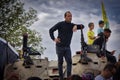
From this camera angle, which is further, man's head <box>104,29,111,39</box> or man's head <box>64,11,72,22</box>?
man's head <box>104,29,111,39</box>

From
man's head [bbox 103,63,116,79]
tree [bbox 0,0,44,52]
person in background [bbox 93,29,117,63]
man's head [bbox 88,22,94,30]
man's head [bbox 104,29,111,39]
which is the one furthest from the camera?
tree [bbox 0,0,44,52]

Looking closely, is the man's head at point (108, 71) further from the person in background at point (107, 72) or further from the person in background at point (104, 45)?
the person in background at point (104, 45)

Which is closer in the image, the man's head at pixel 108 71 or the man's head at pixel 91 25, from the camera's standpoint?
the man's head at pixel 108 71

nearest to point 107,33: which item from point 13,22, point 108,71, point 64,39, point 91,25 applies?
point 64,39

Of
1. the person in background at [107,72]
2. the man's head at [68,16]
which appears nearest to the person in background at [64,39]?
the man's head at [68,16]

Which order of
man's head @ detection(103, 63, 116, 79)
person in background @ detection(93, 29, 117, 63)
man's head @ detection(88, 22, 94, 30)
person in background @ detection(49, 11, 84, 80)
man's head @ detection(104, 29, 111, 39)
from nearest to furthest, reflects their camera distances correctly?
man's head @ detection(103, 63, 116, 79), person in background @ detection(49, 11, 84, 80), man's head @ detection(104, 29, 111, 39), person in background @ detection(93, 29, 117, 63), man's head @ detection(88, 22, 94, 30)

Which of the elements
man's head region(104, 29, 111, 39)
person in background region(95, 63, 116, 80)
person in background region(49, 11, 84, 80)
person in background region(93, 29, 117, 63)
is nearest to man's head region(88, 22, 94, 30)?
person in background region(93, 29, 117, 63)

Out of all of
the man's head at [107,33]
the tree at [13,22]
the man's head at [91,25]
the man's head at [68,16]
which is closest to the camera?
the man's head at [68,16]

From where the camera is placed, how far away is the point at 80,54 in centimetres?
1267

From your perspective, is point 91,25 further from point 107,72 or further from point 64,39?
point 107,72

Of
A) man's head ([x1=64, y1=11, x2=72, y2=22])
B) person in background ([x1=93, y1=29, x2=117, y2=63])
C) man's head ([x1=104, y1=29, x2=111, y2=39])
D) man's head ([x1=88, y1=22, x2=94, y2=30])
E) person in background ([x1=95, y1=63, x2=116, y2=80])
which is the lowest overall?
person in background ([x1=95, y1=63, x2=116, y2=80])

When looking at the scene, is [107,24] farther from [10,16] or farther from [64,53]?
[10,16]

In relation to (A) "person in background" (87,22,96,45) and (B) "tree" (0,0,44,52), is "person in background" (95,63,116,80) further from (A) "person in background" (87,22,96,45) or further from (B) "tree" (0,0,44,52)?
(B) "tree" (0,0,44,52)

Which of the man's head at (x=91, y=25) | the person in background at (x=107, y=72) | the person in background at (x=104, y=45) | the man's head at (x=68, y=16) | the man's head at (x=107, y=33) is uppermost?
the man's head at (x=68, y=16)
